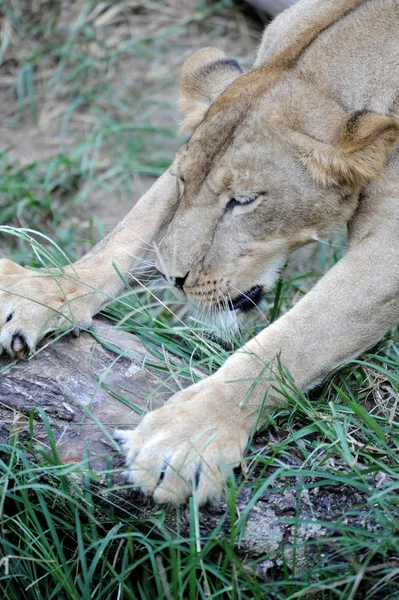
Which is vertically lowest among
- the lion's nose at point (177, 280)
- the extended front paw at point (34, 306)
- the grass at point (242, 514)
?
the grass at point (242, 514)

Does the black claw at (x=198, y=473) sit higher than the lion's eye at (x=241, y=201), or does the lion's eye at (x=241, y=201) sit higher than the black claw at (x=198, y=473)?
the lion's eye at (x=241, y=201)

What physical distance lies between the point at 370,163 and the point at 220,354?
873 millimetres

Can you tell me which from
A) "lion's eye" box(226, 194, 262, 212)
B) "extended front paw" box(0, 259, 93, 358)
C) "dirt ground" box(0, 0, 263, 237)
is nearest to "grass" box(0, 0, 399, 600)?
"extended front paw" box(0, 259, 93, 358)

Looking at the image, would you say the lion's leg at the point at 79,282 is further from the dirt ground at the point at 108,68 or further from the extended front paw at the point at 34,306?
the dirt ground at the point at 108,68

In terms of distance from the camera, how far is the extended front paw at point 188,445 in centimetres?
243

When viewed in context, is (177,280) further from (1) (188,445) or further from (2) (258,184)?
(1) (188,445)

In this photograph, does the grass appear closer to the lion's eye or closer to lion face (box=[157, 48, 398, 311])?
lion face (box=[157, 48, 398, 311])

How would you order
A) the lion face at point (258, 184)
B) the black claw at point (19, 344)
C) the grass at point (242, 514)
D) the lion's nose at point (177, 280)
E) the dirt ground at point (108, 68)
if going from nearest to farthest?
the grass at point (242, 514) < the black claw at point (19, 344) < the lion face at point (258, 184) < the lion's nose at point (177, 280) < the dirt ground at point (108, 68)

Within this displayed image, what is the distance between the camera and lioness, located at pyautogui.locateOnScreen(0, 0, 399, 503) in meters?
2.82

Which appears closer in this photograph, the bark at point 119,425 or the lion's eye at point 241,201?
the bark at point 119,425

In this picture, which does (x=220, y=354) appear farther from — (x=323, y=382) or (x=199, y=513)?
(x=199, y=513)

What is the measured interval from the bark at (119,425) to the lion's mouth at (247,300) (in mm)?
378

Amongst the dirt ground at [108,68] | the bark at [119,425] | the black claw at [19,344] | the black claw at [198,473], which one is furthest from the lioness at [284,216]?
the dirt ground at [108,68]

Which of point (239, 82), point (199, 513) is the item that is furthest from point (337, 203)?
point (199, 513)
